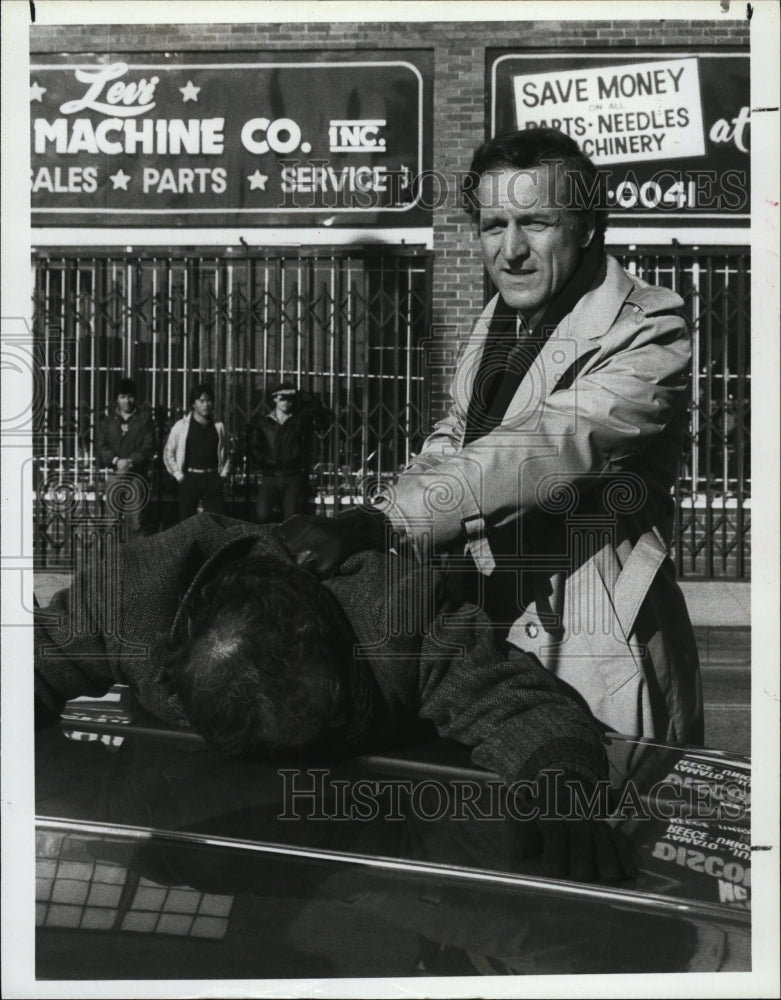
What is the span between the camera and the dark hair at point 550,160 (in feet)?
6.25

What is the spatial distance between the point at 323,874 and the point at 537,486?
2.49 feet

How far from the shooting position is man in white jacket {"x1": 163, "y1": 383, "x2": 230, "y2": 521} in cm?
832

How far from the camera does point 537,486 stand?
5.95 feet

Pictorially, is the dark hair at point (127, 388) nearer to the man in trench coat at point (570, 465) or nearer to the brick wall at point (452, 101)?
the brick wall at point (452, 101)

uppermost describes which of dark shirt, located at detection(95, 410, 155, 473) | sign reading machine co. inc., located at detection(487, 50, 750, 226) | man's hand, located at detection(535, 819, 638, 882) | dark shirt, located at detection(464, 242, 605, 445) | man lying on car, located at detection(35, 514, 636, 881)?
sign reading machine co. inc., located at detection(487, 50, 750, 226)

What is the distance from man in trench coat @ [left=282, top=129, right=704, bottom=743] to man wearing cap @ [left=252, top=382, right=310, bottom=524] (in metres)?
6.22

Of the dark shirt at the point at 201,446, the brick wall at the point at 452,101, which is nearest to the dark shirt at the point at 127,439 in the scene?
the dark shirt at the point at 201,446

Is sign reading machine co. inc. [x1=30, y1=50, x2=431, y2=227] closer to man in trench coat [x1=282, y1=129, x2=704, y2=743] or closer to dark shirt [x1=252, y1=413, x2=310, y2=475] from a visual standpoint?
dark shirt [x1=252, y1=413, x2=310, y2=475]

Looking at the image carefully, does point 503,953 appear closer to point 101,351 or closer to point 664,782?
point 664,782

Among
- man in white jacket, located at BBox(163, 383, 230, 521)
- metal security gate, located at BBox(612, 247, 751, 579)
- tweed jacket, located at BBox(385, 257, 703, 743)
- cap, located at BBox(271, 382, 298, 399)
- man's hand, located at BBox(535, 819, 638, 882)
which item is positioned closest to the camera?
man's hand, located at BBox(535, 819, 638, 882)

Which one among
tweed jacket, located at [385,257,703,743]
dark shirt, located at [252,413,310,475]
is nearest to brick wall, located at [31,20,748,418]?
dark shirt, located at [252,413,310,475]

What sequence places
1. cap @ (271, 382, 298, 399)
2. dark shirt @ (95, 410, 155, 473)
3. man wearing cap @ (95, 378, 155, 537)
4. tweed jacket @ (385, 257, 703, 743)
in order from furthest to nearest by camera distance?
1. cap @ (271, 382, 298, 399)
2. dark shirt @ (95, 410, 155, 473)
3. man wearing cap @ (95, 378, 155, 537)
4. tweed jacket @ (385, 257, 703, 743)

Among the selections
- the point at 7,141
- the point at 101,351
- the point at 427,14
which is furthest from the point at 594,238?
the point at 101,351

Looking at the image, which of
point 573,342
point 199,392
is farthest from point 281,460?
point 573,342
